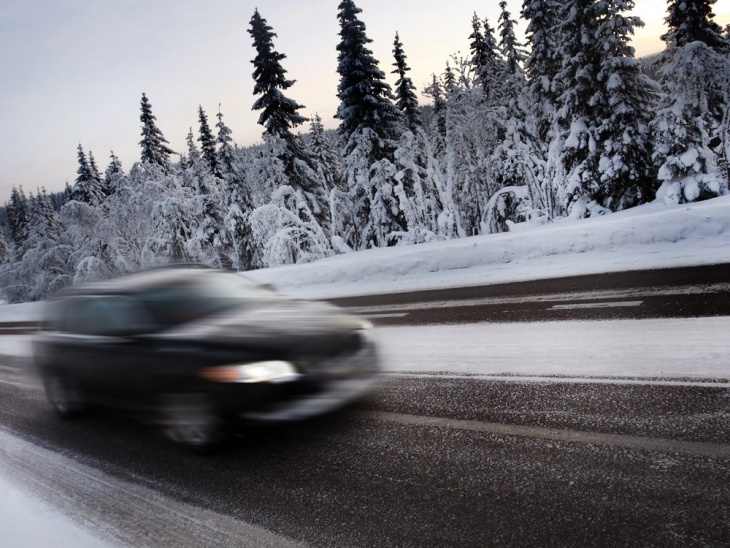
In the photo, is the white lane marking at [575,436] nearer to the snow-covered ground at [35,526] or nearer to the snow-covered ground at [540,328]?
the snow-covered ground at [540,328]

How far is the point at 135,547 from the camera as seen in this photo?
10.5 ft

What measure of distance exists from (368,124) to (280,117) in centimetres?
495

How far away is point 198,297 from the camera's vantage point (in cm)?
516

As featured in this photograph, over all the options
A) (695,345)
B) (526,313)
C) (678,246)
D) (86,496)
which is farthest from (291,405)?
(678,246)

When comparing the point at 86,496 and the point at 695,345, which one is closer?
the point at 86,496

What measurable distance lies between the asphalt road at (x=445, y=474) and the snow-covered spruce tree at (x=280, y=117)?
21029 mm

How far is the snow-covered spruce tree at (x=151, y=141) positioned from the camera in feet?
121

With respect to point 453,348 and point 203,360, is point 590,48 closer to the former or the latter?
point 453,348

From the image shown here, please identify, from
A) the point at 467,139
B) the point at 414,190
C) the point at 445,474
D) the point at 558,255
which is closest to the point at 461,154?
the point at 467,139

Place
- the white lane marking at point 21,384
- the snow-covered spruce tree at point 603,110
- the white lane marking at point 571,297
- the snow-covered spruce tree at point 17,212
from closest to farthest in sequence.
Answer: the white lane marking at point 571,297, the white lane marking at point 21,384, the snow-covered spruce tree at point 603,110, the snow-covered spruce tree at point 17,212

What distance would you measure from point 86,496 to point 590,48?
Result: 23.5 metres

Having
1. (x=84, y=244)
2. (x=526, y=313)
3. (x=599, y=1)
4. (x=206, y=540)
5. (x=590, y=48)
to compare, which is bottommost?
(x=206, y=540)

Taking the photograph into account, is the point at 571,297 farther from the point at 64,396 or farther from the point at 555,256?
the point at 64,396

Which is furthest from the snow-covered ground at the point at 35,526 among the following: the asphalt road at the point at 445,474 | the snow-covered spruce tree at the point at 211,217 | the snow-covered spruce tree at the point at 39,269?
the snow-covered spruce tree at the point at 39,269
